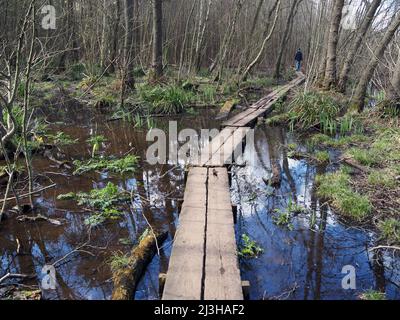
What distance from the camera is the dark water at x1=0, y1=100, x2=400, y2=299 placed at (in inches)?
124

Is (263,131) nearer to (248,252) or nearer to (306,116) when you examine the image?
(306,116)

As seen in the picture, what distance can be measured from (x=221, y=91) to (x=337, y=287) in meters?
9.35

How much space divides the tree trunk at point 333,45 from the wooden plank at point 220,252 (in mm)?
7012

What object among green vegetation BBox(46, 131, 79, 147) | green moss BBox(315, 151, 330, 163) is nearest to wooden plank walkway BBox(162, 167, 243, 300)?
green moss BBox(315, 151, 330, 163)

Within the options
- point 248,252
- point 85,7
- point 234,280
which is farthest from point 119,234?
point 85,7

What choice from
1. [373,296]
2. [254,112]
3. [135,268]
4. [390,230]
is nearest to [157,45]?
[254,112]

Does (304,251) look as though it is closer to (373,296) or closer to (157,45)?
(373,296)

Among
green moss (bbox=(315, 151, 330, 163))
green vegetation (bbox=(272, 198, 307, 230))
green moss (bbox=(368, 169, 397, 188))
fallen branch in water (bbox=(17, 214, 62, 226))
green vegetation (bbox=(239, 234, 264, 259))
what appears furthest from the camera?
green moss (bbox=(315, 151, 330, 163))

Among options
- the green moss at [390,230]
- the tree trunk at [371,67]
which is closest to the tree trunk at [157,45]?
the tree trunk at [371,67]

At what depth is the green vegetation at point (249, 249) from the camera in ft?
11.7

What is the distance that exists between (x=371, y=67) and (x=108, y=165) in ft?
20.8

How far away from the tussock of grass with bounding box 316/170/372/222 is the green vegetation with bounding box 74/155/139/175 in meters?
2.81

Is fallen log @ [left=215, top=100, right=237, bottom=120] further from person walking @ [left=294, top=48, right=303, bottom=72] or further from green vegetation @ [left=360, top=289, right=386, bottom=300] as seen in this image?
person walking @ [left=294, top=48, right=303, bottom=72]

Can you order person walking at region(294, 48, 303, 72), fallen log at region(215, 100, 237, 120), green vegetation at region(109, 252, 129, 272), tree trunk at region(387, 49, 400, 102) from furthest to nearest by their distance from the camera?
person walking at region(294, 48, 303, 72), fallen log at region(215, 100, 237, 120), tree trunk at region(387, 49, 400, 102), green vegetation at region(109, 252, 129, 272)
